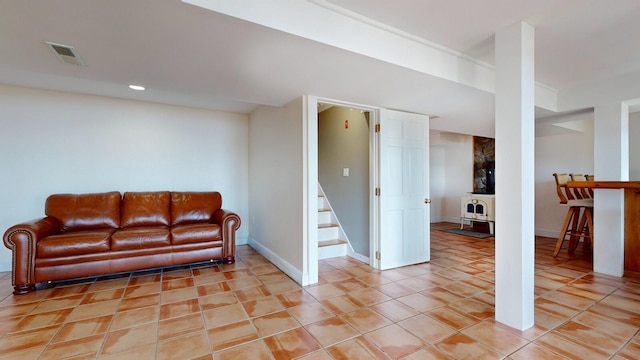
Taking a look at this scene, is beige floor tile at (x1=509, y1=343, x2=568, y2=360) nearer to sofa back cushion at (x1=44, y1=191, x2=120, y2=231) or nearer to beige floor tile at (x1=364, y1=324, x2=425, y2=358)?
beige floor tile at (x1=364, y1=324, x2=425, y2=358)

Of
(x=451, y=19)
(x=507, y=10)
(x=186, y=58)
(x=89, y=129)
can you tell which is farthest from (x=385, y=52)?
(x=89, y=129)

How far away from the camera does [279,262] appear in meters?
3.49

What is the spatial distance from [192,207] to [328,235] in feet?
6.74

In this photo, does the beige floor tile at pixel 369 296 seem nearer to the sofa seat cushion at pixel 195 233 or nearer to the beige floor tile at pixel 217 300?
the beige floor tile at pixel 217 300

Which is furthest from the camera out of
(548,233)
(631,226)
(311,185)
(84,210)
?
(548,233)

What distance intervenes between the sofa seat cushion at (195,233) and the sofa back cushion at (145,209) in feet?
1.56

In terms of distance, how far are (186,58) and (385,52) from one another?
146 cm

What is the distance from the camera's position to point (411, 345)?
73.3 inches

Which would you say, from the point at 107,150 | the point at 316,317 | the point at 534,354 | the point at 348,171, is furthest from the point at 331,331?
the point at 107,150

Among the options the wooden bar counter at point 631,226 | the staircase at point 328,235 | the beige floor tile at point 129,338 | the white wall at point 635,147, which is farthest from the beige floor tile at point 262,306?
the white wall at point 635,147

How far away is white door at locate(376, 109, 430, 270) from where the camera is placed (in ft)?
11.3

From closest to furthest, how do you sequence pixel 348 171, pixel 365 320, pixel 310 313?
pixel 365 320 → pixel 310 313 → pixel 348 171

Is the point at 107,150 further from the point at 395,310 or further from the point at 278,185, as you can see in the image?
the point at 395,310

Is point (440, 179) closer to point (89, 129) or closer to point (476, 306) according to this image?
point (476, 306)
